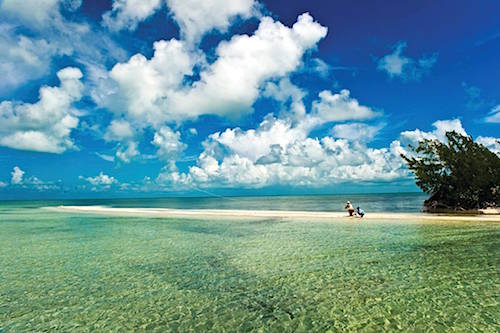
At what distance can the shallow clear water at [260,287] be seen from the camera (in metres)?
8.73

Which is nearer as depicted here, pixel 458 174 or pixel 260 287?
pixel 260 287

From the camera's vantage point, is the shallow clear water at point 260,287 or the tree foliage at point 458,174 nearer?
the shallow clear water at point 260,287

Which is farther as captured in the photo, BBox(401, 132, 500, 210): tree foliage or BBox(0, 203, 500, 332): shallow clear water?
BBox(401, 132, 500, 210): tree foliage

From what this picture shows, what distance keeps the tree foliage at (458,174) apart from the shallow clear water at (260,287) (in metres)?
26.6

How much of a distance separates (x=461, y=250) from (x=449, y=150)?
111 ft

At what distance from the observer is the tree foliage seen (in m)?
41.6

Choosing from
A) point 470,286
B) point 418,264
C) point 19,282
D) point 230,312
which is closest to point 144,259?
point 19,282

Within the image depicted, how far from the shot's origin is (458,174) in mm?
44000

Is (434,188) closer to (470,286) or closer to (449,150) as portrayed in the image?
(449,150)

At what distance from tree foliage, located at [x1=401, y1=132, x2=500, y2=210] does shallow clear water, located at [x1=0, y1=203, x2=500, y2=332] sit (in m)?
26.6

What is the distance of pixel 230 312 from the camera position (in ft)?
30.8

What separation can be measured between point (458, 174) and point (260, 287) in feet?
141

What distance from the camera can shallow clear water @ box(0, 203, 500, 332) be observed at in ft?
28.6

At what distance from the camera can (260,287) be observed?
38.2 ft
